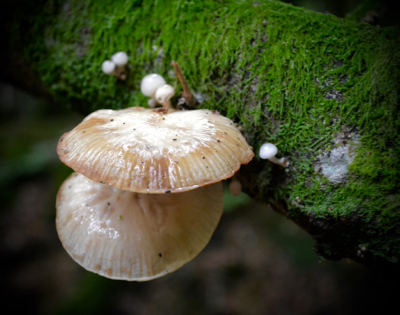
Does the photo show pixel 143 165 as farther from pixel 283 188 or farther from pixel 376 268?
pixel 376 268

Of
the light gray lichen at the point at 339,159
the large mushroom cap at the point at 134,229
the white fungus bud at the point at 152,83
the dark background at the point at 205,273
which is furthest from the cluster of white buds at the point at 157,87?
the dark background at the point at 205,273

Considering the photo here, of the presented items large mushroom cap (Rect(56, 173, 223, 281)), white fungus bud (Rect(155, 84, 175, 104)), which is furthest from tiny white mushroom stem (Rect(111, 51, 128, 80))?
large mushroom cap (Rect(56, 173, 223, 281))

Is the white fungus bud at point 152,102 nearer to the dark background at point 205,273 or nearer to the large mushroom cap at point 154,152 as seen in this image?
the large mushroom cap at point 154,152

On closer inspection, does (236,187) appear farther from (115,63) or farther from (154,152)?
(115,63)

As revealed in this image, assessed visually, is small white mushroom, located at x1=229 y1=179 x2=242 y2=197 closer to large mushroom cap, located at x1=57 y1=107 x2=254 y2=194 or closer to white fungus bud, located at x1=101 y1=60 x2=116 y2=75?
large mushroom cap, located at x1=57 y1=107 x2=254 y2=194

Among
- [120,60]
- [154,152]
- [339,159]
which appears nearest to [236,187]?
[339,159]
